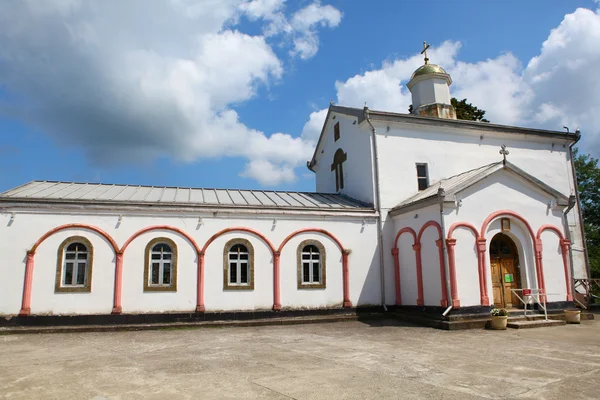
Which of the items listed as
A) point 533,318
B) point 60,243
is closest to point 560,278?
point 533,318

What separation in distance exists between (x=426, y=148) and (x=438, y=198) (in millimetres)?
5046

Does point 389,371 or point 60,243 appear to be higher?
point 60,243

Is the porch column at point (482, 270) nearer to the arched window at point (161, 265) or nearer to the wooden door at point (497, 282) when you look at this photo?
the wooden door at point (497, 282)

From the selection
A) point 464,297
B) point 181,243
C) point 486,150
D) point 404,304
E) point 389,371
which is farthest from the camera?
point 486,150

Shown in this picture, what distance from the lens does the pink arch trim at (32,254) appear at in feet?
45.1

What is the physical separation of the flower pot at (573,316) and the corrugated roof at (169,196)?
794 centimetres

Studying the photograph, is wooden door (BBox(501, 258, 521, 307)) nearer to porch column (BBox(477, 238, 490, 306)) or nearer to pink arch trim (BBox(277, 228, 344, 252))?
porch column (BBox(477, 238, 490, 306))

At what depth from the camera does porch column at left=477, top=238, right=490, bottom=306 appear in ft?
47.0

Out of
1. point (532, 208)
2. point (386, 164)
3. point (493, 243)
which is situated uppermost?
point (386, 164)

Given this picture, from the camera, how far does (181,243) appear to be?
1541cm

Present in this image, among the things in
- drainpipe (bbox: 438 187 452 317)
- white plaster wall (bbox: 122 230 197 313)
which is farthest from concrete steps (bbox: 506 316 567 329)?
white plaster wall (bbox: 122 230 197 313)

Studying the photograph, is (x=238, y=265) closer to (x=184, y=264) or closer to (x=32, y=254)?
(x=184, y=264)

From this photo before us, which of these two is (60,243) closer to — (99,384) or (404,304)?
(99,384)

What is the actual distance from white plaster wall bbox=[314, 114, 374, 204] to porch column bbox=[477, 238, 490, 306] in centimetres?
488
